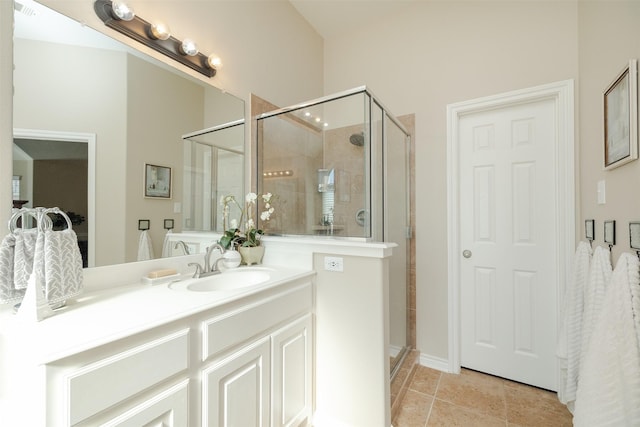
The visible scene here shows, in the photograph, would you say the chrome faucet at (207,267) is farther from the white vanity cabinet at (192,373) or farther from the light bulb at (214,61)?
the light bulb at (214,61)

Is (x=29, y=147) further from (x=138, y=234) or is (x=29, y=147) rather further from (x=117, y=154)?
(x=138, y=234)

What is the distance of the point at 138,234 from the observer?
1.41 meters

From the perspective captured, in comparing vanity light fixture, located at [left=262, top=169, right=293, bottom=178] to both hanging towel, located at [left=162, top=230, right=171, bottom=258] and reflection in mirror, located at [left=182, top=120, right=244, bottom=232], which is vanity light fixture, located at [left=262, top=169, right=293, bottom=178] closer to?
reflection in mirror, located at [left=182, top=120, right=244, bottom=232]

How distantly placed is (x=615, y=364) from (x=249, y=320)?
1357 mm

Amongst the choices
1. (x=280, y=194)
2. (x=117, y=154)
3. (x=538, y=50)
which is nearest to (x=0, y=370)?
(x=117, y=154)

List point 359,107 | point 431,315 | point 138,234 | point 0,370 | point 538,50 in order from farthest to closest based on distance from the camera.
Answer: point 431,315, point 538,50, point 359,107, point 138,234, point 0,370

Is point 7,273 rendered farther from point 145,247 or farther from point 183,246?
point 183,246

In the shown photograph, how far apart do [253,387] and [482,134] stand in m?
2.32

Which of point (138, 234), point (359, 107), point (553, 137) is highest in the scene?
point (359, 107)

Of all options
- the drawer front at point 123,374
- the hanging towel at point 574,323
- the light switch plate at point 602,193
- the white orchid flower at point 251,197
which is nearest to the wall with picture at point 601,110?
the light switch plate at point 602,193

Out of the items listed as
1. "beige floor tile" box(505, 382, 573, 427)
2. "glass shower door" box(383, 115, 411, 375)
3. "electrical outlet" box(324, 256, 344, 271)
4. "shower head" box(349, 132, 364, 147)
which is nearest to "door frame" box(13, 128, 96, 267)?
"electrical outlet" box(324, 256, 344, 271)

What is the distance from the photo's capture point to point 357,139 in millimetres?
1883

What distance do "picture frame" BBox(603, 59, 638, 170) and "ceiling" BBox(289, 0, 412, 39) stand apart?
1777mm

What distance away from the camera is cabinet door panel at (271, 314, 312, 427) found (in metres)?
1.36
